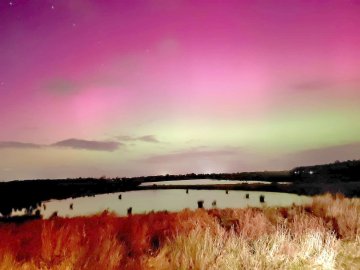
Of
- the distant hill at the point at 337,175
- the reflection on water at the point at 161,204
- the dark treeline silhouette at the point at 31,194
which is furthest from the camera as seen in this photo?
the distant hill at the point at 337,175

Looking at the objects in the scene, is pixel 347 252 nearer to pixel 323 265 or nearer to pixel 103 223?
pixel 323 265

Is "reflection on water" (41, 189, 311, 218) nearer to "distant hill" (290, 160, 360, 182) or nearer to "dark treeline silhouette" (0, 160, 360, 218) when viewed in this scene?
"dark treeline silhouette" (0, 160, 360, 218)

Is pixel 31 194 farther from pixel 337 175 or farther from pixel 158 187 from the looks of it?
pixel 337 175

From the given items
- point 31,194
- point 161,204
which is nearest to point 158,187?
point 31,194

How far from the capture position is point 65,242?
7227 mm

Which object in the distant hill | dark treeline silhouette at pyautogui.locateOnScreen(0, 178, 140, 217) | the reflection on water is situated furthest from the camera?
the distant hill

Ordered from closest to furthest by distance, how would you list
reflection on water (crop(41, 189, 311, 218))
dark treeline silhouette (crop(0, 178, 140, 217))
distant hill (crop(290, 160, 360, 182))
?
reflection on water (crop(41, 189, 311, 218))
dark treeline silhouette (crop(0, 178, 140, 217))
distant hill (crop(290, 160, 360, 182))

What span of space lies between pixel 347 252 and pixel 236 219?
5.07 meters

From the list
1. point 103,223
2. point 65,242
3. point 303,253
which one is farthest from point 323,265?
point 103,223

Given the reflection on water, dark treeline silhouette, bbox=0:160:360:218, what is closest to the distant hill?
dark treeline silhouette, bbox=0:160:360:218

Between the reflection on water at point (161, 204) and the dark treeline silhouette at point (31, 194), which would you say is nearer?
the reflection on water at point (161, 204)

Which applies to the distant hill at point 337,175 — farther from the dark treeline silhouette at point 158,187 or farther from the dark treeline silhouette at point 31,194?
the dark treeline silhouette at point 31,194

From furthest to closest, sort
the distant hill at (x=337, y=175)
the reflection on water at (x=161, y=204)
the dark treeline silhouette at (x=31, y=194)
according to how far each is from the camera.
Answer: the distant hill at (x=337, y=175), the dark treeline silhouette at (x=31, y=194), the reflection on water at (x=161, y=204)

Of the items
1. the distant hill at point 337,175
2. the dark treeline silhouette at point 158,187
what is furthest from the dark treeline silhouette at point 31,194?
the distant hill at point 337,175
